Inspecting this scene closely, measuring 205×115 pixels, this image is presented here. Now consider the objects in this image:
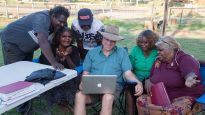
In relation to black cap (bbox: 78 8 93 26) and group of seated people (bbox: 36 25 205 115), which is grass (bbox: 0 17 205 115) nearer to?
group of seated people (bbox: 36 25 205 115)

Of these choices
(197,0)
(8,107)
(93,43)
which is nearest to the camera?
(8,107)

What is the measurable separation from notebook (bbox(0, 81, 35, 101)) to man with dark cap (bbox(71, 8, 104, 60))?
1417mm

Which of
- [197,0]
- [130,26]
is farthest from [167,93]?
[197,0]

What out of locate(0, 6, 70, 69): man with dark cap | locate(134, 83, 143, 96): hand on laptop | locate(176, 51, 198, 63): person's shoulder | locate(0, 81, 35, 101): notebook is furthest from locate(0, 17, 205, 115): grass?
locate(176, 51, 198, 63): person's shoulder

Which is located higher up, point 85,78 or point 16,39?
point 16,39

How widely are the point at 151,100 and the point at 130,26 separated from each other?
1005 centimetres

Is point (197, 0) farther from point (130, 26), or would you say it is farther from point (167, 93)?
point (167, 93)

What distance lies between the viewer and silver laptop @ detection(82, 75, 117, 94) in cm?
306

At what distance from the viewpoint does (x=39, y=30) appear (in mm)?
3529

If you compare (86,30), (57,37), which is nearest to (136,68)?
(86,30)

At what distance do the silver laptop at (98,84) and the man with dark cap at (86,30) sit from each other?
1.10 m

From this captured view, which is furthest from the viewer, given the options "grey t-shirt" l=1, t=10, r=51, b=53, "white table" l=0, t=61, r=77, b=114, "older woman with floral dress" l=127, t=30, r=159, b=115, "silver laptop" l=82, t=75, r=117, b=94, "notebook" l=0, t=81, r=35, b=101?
"grey t-shirt" l=1, t=10, r=51, b=53

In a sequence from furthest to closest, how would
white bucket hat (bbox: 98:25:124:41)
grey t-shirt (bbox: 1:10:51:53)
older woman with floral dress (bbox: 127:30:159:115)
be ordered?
grey t-shirt (bbox: 1:10:51:53)
older woman with floral dress (bbox: 127:30:159:115)
white bucket hat (bbox: 98:25:124:41)

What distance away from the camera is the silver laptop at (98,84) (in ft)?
10.0
